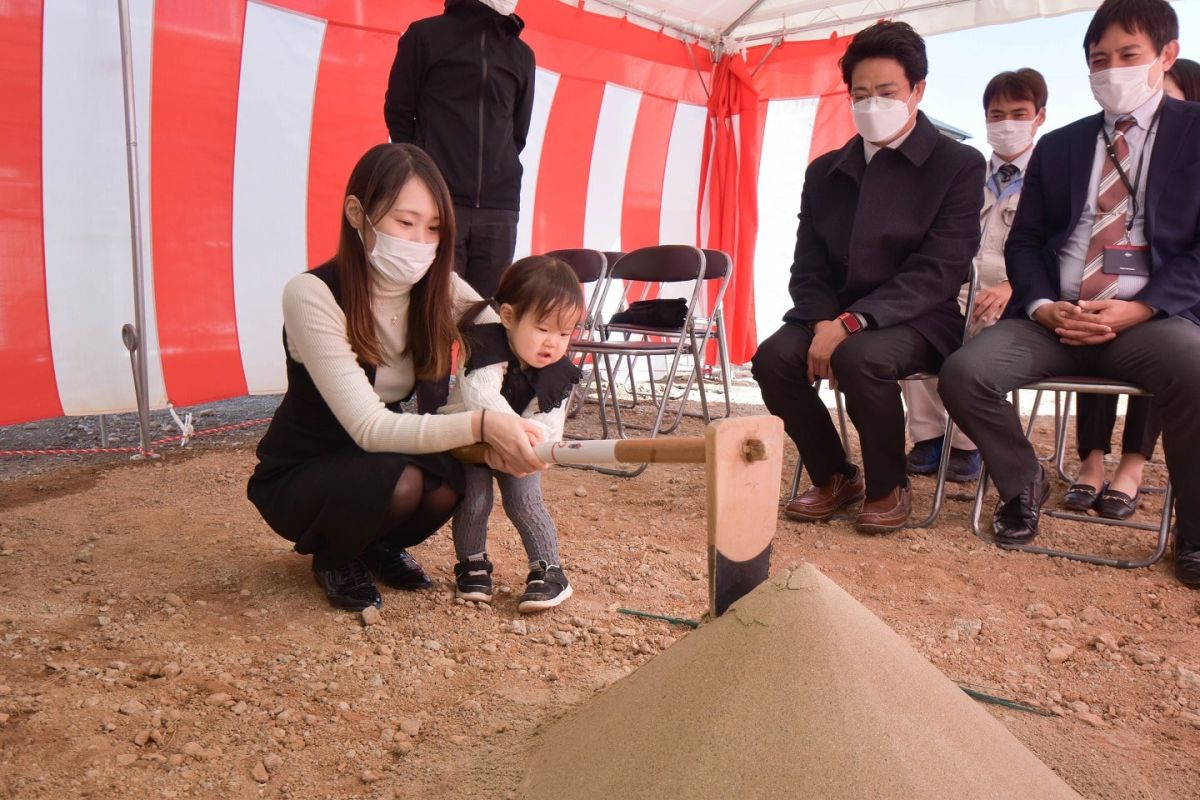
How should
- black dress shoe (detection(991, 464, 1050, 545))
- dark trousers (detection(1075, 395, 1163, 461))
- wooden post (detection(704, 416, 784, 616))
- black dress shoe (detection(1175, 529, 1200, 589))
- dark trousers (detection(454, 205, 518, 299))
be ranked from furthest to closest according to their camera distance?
1. dark trousers (detection(454, 205, 518, 299))
2. dark trousers (detection(1075, 395, 1163, 461))
3. black dress shoe (detection(991, 464, 1050, 545))
4. black dress shoe (detection(1175, 529, 1200, 589))
5. wooden post (detection(704, 416, 784, 616))

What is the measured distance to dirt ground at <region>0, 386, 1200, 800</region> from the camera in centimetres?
139

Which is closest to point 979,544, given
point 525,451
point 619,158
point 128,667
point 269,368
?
point 525,451

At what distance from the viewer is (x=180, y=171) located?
388 cm

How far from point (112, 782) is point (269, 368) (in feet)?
10.7

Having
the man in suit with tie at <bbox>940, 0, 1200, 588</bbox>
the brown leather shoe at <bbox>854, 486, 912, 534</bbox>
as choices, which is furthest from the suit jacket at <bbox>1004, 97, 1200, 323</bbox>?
the brown leather shoe at <bbox>854, 486, 912, 534</bbox>

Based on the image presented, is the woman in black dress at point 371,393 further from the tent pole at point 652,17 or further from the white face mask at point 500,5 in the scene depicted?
the tent pole at point 652,17

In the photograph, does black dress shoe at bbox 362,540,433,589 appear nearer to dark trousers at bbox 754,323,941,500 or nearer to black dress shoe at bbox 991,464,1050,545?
dark trousers at bbox 754,323,941,500

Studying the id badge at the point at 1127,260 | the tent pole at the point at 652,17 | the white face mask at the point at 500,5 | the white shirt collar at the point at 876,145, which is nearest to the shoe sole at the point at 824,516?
the id badge at the point at 1127,260

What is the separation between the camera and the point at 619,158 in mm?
6184

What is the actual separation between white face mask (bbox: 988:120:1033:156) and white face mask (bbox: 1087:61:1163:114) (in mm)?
929

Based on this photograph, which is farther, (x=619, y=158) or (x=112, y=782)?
(x=619, y=158)

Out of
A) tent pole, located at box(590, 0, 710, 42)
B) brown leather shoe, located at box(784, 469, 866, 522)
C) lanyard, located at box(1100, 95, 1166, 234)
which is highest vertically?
tent pole, located at box(590, 0, 710, 42)

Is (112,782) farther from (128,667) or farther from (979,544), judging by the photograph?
(979,544)

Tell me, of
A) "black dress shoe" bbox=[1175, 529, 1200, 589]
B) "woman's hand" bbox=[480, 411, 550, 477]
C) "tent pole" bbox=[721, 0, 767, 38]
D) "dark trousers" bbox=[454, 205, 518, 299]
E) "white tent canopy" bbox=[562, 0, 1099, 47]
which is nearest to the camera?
"woman's hand" bbox=[480, 411, 550, 477]
